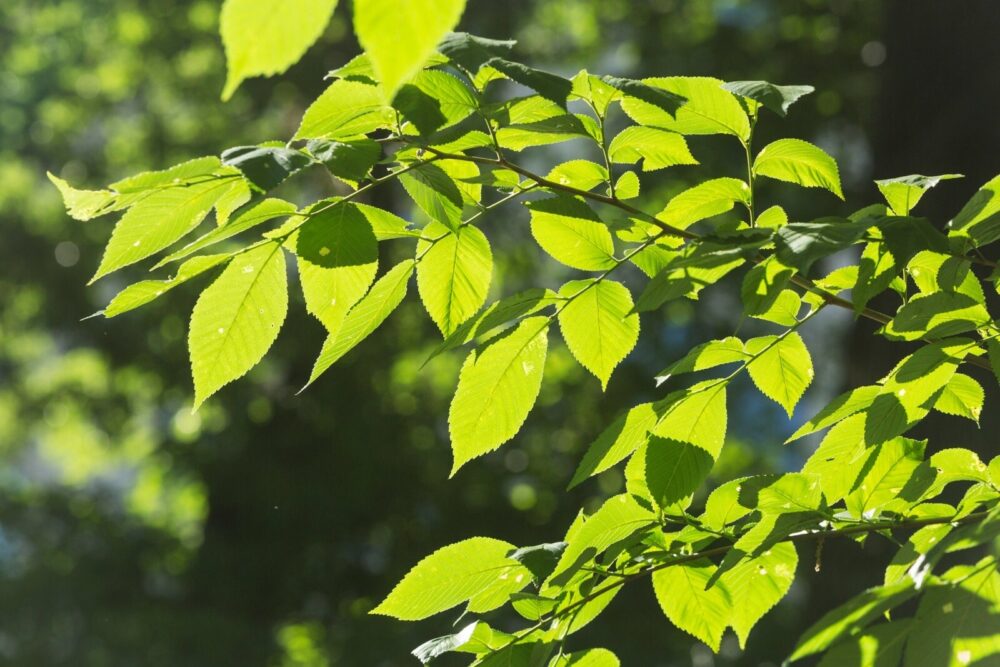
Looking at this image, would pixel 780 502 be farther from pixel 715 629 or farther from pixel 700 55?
pixel 700 55

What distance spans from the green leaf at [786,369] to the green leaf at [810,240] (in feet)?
0.63

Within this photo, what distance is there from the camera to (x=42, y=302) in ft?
17.2

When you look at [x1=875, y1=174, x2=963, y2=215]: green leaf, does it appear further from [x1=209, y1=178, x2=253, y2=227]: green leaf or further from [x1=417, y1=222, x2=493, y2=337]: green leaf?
[x1=209, y1=178, x2=253, y2=227]: green leaf

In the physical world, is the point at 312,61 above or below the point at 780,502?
below

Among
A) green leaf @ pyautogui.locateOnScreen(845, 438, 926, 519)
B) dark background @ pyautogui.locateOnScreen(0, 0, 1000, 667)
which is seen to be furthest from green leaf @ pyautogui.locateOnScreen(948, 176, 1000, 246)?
dark background @ pyautogui.locateOnScreen(0, 0, 1000, 667)

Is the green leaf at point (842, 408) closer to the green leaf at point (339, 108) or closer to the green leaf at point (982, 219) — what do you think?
the green leaf at point (982, 219)

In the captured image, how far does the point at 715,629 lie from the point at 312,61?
16.2 ft

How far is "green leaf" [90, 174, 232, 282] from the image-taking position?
50 centimetres

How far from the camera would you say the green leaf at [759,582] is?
2.06 ft

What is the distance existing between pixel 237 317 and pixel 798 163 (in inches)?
12.8

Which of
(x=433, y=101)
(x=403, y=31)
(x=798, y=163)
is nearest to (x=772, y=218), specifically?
(x=798, y=163)

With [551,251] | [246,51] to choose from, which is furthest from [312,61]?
[246,51]

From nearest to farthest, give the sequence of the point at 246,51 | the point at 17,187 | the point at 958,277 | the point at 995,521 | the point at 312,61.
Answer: the point at 246,51, the point at 995,521, the point at 958,277, the point at 312,61, the point at 17,187

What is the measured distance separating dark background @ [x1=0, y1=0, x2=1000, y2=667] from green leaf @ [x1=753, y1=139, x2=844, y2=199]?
11.3ft
